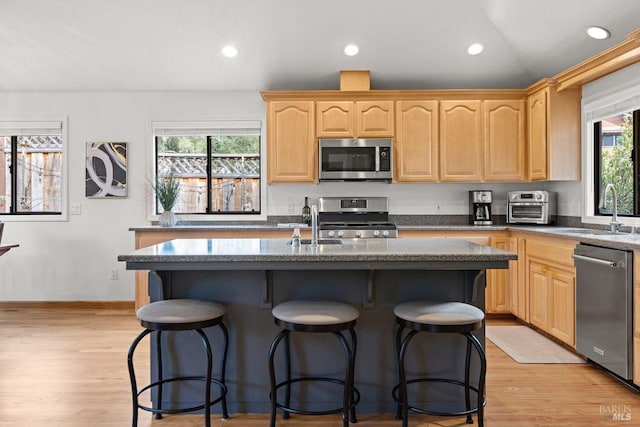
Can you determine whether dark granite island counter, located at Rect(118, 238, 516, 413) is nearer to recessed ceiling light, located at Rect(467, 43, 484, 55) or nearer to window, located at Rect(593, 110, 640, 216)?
window, located at Rect(593, 110, 640, 216)

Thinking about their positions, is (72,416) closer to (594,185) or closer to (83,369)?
(83,369)

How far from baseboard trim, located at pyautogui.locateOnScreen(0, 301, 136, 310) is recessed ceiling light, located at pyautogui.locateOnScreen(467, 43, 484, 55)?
431 centimetres

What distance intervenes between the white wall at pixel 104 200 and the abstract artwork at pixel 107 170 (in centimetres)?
7

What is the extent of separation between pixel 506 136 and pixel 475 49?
91 cm

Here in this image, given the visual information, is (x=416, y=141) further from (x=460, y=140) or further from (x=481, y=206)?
(x=481, y=206)

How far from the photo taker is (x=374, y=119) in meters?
4.70

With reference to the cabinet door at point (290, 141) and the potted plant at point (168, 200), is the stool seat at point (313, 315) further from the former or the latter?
the potted plant at point (168, 200)

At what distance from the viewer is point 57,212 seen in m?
5.17

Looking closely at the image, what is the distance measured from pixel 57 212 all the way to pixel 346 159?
10.6ft

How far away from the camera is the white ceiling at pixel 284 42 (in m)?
4.07

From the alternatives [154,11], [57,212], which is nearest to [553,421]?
[154,11]

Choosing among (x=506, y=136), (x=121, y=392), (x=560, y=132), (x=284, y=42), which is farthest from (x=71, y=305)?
(x=560, y=132)

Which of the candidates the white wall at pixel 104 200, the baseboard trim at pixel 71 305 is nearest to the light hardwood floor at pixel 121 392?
the baseboard trim at pixel 71 305

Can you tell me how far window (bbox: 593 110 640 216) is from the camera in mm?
3666
